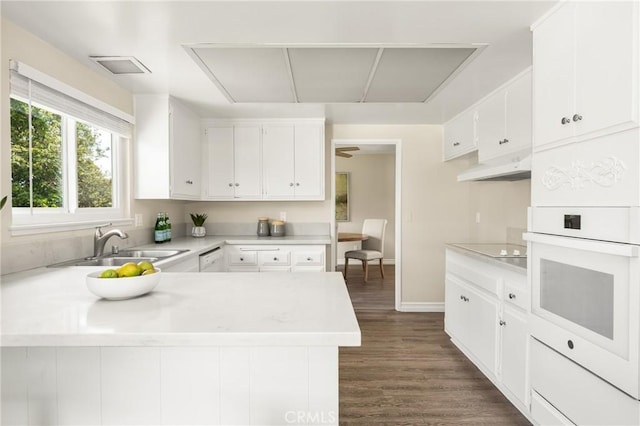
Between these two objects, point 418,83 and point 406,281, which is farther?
point 406,281

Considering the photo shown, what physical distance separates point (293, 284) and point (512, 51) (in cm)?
186

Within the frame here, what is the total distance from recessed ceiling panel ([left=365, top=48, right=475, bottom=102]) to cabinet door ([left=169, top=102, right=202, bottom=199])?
1729 mm

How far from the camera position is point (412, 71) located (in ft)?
7.29

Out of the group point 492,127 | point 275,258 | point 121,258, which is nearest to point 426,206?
point 492,127

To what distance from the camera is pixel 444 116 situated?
3.70 meters

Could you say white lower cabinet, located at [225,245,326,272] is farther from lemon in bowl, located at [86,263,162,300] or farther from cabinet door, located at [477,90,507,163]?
lemon in bowl, located at [86,263,162,300]

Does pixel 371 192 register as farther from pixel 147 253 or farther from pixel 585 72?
pixel 585 72

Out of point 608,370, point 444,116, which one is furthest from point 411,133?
point 608,370

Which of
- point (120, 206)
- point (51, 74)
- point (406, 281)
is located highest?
point (51, 74)

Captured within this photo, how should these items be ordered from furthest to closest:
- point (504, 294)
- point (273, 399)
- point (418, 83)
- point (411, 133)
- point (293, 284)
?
point (411, 133) → point (418, 83) → point (504, 294) → point (293, 284) → point (273, 399)

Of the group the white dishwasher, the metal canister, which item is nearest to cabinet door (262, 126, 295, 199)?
the metal canister

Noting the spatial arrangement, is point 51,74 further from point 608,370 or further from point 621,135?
point 608,370

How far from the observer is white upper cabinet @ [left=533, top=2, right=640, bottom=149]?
4.00 feet

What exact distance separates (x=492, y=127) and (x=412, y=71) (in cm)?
105
